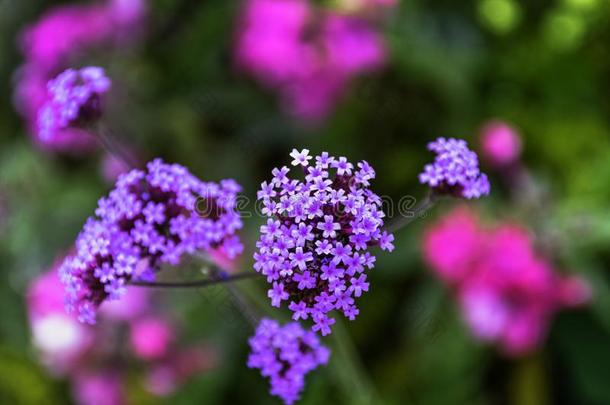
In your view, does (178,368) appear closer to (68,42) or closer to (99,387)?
(99,387)

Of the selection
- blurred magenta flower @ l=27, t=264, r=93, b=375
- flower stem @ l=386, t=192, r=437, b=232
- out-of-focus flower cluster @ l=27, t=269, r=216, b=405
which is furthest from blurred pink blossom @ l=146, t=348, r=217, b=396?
flower stem @ l=386, t=192, r=437, b=232

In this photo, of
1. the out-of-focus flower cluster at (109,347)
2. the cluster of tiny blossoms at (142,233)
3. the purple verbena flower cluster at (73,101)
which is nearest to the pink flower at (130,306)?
the out-of-focus flower cluster at (109,347)

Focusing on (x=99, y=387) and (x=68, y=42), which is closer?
(x=99, y=387)

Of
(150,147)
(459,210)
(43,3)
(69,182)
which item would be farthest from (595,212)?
(43,3)

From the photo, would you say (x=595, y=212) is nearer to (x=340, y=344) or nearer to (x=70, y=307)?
(x=340, y=344)

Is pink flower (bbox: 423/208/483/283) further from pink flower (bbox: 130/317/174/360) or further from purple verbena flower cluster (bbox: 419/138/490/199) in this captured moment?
purple verbena flower cluster (bbox: 419/138/490/199)

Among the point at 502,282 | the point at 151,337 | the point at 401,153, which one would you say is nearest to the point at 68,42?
the point at 151,337
